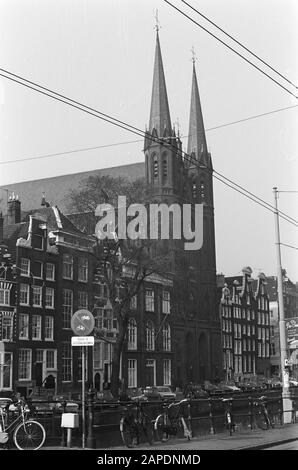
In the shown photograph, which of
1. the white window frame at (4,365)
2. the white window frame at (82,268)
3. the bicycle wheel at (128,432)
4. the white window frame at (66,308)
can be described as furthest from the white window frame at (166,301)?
the bicycle wheel at (128,432)

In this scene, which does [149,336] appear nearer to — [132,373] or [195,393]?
[132,373]

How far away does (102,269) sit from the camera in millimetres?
37344

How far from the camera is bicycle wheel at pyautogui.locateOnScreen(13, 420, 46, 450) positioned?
11.7 metres

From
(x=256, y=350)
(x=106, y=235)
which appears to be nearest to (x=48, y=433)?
(x=106, y=235)

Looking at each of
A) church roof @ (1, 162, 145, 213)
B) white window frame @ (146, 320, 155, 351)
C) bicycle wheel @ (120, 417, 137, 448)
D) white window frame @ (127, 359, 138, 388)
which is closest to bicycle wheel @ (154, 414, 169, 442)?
bicycle wheel @ (120, 417, 137, 448)

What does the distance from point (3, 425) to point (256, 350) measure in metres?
60.9

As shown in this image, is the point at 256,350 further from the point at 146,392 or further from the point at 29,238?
the point at 29,238

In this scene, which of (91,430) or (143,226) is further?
(143,226)

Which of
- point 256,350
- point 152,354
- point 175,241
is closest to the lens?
point 175,241

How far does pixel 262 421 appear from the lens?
1720 cm

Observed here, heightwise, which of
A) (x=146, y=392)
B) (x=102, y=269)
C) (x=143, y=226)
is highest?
(x=143, y=226)

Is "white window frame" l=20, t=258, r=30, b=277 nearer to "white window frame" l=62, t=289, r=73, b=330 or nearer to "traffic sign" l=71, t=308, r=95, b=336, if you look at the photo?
"white window frame" l=62, t=289, r=73, b=330

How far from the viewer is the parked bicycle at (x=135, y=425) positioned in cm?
1312
